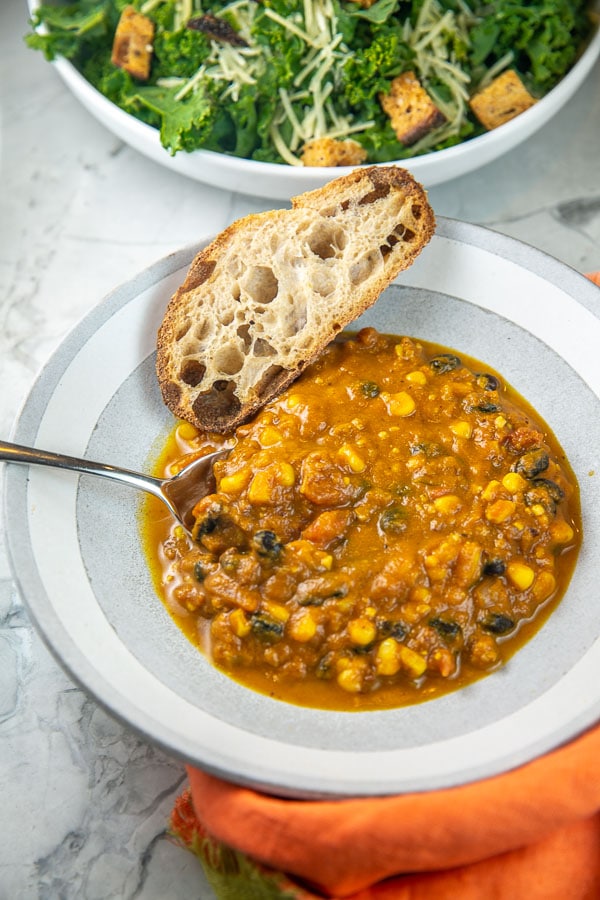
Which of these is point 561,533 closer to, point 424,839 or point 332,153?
point 424,839

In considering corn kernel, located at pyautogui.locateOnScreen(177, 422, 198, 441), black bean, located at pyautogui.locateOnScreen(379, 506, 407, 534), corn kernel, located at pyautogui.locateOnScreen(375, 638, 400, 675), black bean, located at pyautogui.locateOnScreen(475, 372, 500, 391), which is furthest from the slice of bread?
corn kernel, located at pyautogui.locateOnScreen(375, 638, 400, 675)

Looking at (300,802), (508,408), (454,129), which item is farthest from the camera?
(454,129)

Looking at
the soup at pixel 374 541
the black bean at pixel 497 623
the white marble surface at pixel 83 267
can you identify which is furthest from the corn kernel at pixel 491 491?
the white marble surface at pixel 83 267

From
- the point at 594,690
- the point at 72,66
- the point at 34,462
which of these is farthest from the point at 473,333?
the point at 72,66

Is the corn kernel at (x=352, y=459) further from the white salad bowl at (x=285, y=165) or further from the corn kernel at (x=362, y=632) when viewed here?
the white salad bowl at (x=285, y=165)

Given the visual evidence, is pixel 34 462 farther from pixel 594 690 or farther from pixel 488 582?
pixel 594 690

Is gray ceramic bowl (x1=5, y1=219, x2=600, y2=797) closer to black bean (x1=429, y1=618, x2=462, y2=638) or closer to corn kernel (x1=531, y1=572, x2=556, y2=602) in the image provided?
corn kernel (x1=531, y1=572, x2=556, y2=602)
